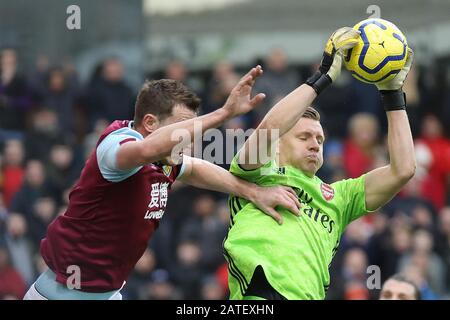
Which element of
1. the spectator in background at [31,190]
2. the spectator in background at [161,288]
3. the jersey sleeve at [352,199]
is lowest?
the spectator in background at [161,288]

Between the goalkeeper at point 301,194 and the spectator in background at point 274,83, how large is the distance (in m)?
6.27

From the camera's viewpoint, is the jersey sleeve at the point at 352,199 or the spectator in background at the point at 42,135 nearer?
the jersey sleeve at the point at 352,199

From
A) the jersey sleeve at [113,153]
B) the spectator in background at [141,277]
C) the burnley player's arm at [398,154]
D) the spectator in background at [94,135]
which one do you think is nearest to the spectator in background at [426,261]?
the spectator in background at [141,277]

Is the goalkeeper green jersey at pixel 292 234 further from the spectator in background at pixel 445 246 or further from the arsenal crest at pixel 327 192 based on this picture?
the spectator in background at pixel 445 246

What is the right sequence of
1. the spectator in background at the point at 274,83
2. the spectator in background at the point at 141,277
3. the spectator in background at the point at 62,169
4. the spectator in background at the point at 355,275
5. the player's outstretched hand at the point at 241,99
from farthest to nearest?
the spectator in background at the point at 274,83 → the spectator in background at the point at 62,169 → the spectator in background at the point at 141,277 → the spectator in background at the point at 355,275 → the player's outstretched hand at the point at 241,99

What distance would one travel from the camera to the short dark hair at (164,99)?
6754 mm

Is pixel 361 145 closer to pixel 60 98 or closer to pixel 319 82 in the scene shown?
pixel 60 98

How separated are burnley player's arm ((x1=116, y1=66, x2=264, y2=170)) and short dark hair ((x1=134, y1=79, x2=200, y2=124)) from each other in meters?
0.43

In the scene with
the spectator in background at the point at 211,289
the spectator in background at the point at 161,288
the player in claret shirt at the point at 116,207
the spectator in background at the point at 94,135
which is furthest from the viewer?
the spectator in background at the point at 94,135

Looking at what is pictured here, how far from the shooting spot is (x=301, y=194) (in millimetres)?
6938

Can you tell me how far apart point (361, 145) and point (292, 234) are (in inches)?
286
